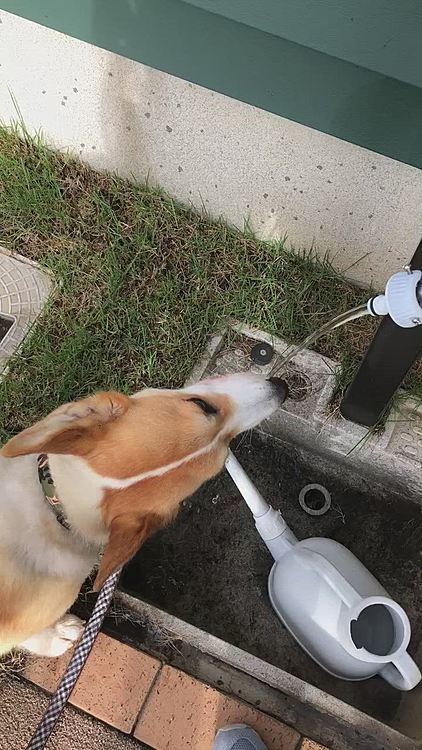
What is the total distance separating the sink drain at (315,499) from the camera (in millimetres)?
2330

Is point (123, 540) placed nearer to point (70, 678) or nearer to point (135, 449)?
point (135, 449)

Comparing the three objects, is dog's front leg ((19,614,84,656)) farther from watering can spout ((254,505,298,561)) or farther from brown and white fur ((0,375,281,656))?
watering can spout ((254,505,298,561))

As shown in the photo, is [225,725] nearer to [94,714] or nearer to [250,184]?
[94,714]

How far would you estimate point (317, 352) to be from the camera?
2.36m

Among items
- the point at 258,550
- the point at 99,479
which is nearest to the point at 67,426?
the point at 99,479

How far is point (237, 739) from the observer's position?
187 cm

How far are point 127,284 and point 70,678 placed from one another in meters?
1.40

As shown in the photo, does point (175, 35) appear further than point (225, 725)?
No

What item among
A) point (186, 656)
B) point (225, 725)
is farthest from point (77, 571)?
point (225, 725)

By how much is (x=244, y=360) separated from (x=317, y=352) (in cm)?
26

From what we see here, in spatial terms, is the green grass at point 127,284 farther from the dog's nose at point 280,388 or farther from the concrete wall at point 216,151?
the dog's nose at point 280,388

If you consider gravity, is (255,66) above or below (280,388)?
above

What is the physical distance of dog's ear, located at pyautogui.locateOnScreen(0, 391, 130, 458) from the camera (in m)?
1.46

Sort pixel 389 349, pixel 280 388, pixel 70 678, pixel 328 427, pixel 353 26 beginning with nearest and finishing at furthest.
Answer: pixel 353 26, pixel 70 678, pixel 389 349, pixel 280 388, pixel 328 427
